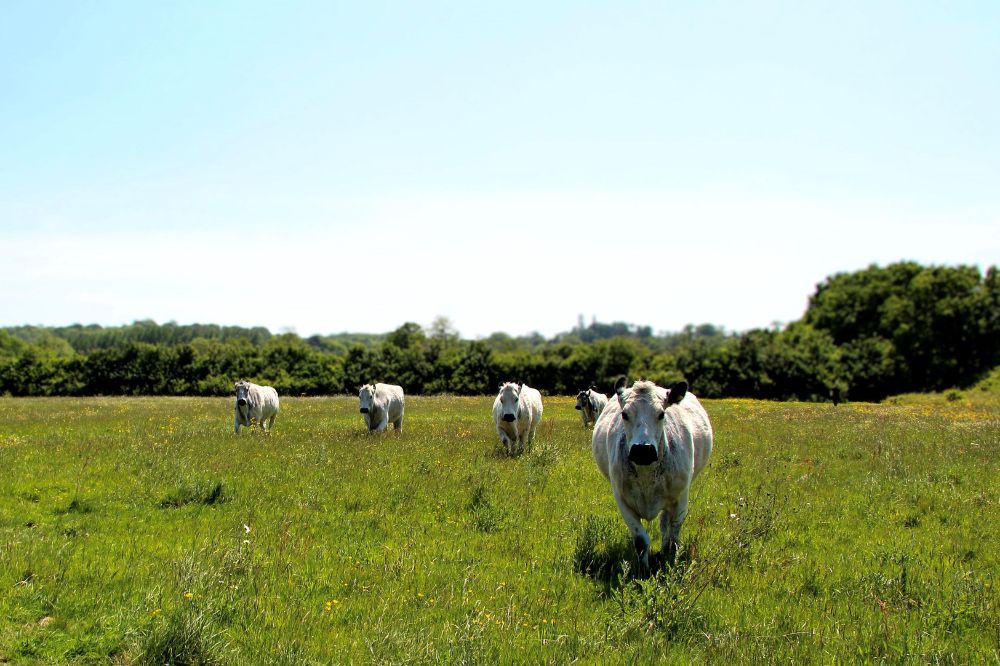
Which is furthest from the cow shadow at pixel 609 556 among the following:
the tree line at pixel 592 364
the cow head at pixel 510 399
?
the tree line at pixel 592 364

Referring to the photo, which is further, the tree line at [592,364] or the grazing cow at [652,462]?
the tree line at [592,364]

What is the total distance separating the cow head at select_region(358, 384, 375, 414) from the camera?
2159 centimetres

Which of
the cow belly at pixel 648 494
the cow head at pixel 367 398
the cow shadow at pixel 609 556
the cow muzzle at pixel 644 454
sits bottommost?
the cow shadow at pixel 609 556

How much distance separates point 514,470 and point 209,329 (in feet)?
630

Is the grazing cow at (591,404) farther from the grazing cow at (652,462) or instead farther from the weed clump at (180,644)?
the weed clump at (180,644)

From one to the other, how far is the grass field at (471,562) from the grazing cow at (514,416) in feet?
5.69

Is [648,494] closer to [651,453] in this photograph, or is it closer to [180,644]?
[651,453]

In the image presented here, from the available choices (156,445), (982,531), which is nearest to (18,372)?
(156,445)

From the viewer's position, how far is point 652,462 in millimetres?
7227

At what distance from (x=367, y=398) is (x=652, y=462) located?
1583 cm

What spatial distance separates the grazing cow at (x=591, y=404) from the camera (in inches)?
934

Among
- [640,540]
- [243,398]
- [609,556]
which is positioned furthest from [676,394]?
[243,398]

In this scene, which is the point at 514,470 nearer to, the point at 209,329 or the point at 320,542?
the point at 320,542

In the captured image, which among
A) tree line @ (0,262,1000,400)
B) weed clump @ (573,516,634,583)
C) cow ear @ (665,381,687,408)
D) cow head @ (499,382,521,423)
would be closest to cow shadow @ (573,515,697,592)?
weed clump @ (573,516,634,583)
